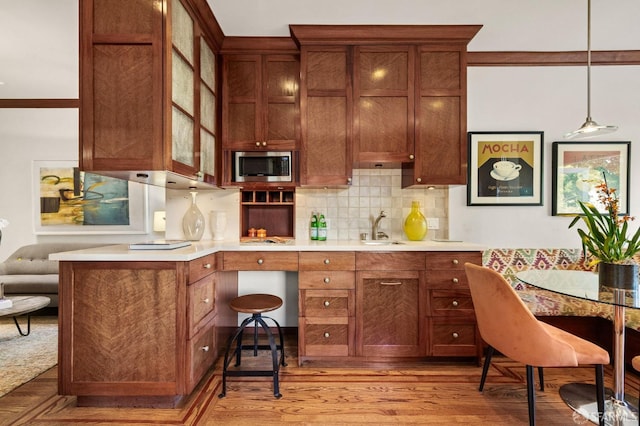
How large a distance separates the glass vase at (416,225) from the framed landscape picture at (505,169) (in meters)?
0.53

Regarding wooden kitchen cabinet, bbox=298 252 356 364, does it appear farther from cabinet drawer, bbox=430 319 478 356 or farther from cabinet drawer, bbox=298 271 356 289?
cabinet drawer, bbox=430 319 478 356

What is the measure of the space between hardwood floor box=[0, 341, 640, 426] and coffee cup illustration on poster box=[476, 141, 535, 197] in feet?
4.96

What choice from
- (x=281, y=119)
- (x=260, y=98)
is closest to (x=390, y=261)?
(x=281, y=119)

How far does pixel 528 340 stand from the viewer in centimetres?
158

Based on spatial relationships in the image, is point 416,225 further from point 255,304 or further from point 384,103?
point 255,304

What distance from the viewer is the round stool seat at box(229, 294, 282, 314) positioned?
1998 mm

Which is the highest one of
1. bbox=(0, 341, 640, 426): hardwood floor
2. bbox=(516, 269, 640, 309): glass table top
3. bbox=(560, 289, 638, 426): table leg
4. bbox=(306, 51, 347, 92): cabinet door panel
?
bbox=(306, 51, 347, 92): cabinet door panel

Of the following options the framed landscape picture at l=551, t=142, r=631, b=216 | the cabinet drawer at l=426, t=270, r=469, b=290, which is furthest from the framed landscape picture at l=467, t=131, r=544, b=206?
the cabinet drawer at l=426, t=270, r=469, b=290

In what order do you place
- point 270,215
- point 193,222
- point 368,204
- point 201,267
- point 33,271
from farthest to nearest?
point 33,271 < point 270,215 < point 368,204 < point 193,222 < point 201,267

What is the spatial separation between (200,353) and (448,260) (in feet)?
6.10

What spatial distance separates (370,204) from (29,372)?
298 centimetres

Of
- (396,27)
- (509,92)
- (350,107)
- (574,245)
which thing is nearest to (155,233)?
(350,107)

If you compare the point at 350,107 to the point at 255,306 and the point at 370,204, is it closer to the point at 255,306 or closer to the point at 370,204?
the point at 370,204

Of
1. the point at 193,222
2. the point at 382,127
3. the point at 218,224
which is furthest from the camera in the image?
the point at 218,224
